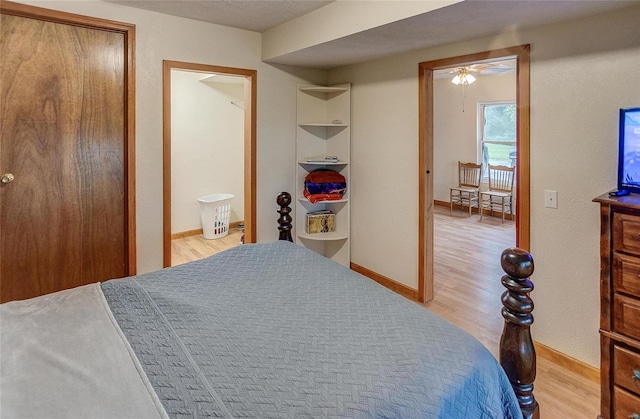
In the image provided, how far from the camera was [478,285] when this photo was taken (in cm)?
362

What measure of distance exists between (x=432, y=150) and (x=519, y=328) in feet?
7.00

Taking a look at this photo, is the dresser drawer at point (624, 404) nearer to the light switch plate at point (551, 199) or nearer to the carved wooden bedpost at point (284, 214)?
the light switch plate at point (551, 199)

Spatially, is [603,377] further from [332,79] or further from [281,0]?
[332,79]

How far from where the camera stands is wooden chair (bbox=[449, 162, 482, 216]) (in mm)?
6711

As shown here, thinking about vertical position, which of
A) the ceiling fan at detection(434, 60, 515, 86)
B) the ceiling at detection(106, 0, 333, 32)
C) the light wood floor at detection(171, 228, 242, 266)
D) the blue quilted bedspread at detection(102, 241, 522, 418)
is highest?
the ceiling fan at detection(434, 60, 515, 86)

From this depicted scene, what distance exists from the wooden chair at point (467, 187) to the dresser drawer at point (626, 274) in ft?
16.8

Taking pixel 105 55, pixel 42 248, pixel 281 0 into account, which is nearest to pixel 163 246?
pixel 42 248

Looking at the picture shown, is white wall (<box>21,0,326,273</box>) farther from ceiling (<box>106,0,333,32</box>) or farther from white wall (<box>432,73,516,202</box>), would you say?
white wall (<box>432,73,516,202</box>)

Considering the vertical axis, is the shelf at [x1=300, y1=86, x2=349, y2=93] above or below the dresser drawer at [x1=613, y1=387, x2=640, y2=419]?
above

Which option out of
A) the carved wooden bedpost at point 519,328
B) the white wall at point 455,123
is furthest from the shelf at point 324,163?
the white wall at point 455,123

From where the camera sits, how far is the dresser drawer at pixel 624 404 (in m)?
1.65

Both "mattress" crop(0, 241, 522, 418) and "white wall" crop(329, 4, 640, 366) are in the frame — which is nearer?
"mattress" crop(0, 241, 522, 418)

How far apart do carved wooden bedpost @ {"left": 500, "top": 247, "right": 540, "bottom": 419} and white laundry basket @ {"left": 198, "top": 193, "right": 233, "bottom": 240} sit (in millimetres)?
4435

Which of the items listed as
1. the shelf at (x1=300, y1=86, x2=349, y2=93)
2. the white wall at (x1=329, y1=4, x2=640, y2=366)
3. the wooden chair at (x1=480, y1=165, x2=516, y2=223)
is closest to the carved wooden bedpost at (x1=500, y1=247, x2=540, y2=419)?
the white wall at (x1=329, y1=4, x2=640, y2=366)
